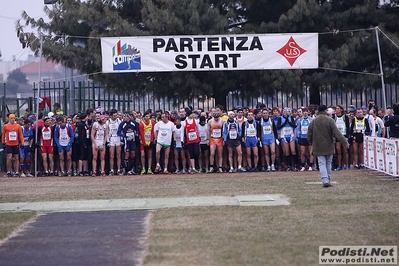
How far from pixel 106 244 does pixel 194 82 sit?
17877 mm

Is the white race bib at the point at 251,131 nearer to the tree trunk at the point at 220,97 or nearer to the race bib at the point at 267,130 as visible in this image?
the race bib at the point at 267,130

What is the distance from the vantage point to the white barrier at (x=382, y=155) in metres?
19.9

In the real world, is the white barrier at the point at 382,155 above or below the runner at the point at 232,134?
below

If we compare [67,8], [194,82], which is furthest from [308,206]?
[67,8]

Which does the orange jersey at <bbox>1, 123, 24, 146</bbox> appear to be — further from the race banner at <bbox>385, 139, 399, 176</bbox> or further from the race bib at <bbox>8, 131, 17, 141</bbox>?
the race banner at <bbox>385, 139, 399, 176</bbox>

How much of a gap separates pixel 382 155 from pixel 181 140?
656 cm

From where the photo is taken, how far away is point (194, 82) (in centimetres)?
2872

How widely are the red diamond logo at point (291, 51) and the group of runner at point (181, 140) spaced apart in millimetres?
1656

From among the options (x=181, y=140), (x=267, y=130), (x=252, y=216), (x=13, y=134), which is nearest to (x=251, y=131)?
(x=267, y=130)

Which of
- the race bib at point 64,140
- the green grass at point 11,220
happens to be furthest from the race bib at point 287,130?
the green grass at point 11,220

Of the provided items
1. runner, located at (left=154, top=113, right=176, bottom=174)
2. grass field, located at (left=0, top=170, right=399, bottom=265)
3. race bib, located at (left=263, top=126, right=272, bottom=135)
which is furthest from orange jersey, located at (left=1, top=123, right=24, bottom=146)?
race bib, located at (left=263, top=126, right=272, bottom=135)

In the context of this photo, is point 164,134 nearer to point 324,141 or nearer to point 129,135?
point 129,135

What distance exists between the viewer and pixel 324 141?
18.3 meters

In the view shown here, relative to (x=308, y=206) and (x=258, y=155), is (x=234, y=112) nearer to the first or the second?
(x=258, y=155)
